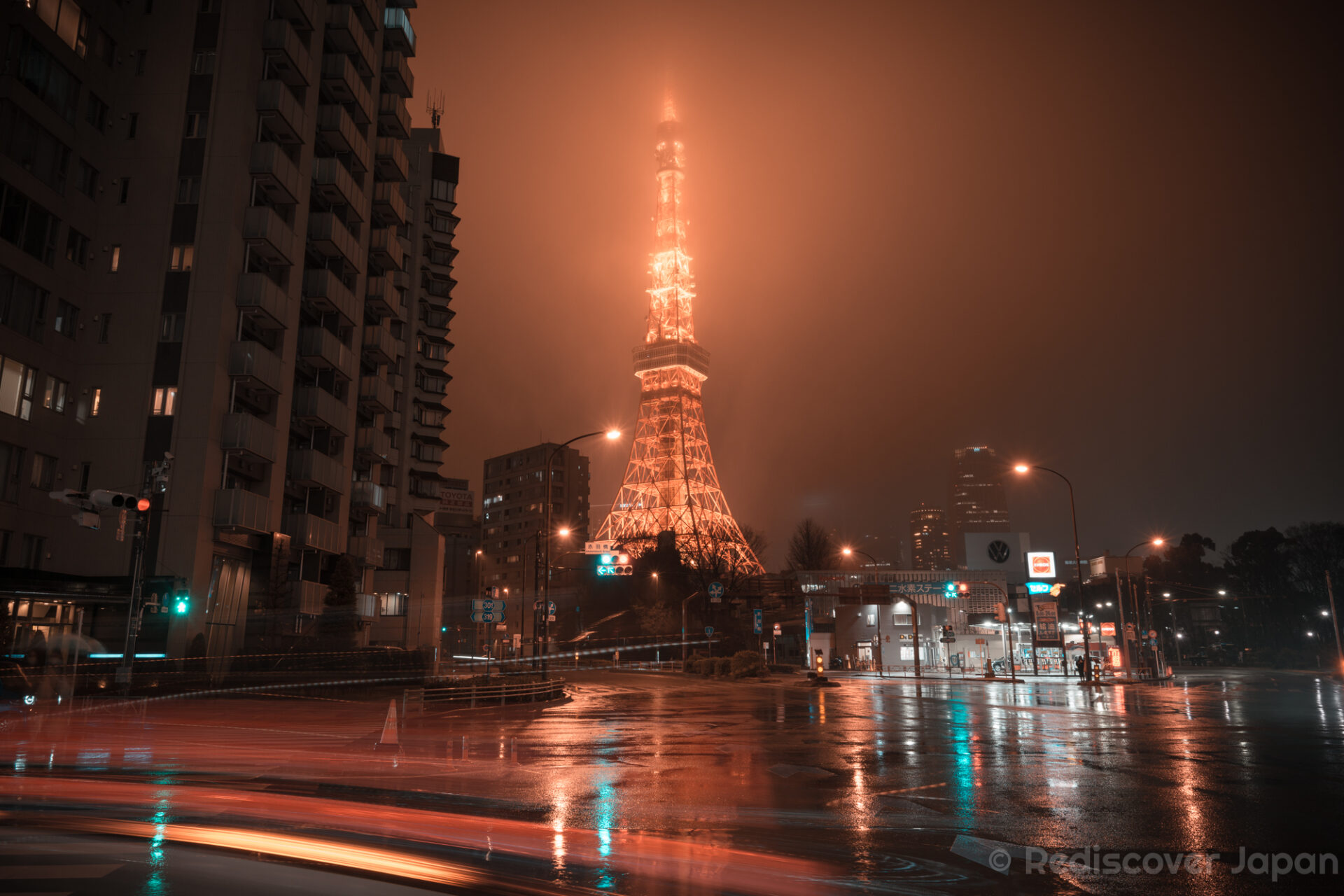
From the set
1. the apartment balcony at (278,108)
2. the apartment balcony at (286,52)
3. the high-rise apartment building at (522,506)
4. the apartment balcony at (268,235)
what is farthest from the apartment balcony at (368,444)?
the high-rise apartment building at (522,506)

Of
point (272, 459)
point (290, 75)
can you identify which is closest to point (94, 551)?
point (272, 459)

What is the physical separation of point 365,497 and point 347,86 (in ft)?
77.1

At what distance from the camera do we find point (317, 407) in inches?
1658

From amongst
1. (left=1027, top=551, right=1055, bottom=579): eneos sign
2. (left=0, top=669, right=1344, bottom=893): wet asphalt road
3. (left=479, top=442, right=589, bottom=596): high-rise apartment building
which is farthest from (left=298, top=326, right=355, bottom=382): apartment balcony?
(left=479, top=442, right=589, bottom=596): high-rise apartment building

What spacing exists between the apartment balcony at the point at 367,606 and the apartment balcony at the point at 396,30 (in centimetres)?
3671

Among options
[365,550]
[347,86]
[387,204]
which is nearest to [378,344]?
[387,204]

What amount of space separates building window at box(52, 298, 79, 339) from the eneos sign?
2051 inches

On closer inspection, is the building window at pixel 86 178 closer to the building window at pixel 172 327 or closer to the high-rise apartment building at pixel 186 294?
the high-rise apartment building at pixel 186 294

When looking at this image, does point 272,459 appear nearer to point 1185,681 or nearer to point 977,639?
point 1185,681

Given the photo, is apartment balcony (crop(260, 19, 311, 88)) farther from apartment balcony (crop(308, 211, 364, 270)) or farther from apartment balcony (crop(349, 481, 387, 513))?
apartment balcony (crop(349, 481, 387, 513))

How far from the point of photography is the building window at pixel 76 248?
3419 cm

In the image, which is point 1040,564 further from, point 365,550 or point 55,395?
point 55,395

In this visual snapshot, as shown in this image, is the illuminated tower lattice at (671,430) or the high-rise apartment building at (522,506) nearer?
the illuminated tower lattice at (671,430)

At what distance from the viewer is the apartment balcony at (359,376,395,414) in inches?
2110
